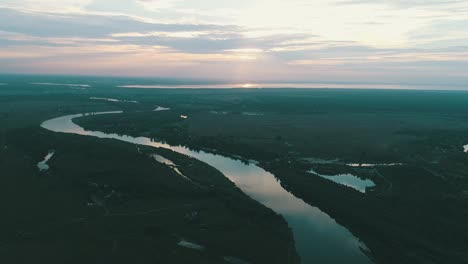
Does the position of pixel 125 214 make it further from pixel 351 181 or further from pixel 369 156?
pixel 369 156

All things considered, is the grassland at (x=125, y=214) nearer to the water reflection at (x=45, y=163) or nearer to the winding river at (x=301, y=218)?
the water reflection at (x=45, y=163)

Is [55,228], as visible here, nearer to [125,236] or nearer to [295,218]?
[125,236]

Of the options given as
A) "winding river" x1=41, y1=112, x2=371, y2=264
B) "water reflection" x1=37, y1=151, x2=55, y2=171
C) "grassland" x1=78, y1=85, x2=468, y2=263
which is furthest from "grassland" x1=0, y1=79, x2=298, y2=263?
"grassland" x1=78, y1=85, x2=468, y2=263

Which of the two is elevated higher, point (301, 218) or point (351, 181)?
point (351, 181)

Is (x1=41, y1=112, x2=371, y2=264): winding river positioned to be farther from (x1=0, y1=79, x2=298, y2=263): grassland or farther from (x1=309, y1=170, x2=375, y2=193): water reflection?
(x1=309, y1=170, x2=375, y2=193): water reflection

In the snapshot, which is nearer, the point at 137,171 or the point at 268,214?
the point at 268,214

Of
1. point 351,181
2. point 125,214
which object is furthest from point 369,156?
point 125,214

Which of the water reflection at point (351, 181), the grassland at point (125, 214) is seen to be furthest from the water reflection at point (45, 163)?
the water reflection at point (351, 181)

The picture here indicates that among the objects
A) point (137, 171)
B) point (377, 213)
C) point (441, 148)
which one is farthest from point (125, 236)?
point (441, 148)
